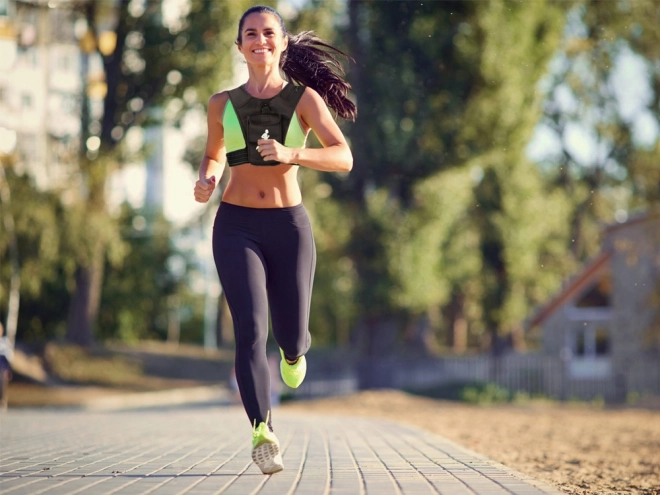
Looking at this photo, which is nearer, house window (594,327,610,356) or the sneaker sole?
the sneaker sole

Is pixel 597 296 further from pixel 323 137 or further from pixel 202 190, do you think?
pixel 202 190

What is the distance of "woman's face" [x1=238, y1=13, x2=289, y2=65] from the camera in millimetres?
6195

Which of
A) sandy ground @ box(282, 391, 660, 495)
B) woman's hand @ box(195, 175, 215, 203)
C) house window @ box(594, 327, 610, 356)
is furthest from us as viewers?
house window @ box(594, 327, 610, 356)

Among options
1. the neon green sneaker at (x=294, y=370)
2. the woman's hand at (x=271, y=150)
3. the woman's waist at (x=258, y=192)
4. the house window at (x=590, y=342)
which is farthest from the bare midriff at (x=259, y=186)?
the house window at (x=590, y=342)

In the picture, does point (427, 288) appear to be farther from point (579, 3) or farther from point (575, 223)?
point (575, 223)

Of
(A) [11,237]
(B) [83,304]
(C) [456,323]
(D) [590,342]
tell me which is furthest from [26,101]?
(D) [590,342]

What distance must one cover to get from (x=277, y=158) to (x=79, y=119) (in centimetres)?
2900

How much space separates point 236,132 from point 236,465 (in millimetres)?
2247

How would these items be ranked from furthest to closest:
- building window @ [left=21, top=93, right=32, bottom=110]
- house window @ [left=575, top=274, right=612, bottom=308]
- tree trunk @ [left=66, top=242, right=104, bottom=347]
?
building window @ [left=21, top=93, right=32, bottom=110]
house window @ [left=575, top=274, right=612, bottom=308]
tree trunk @ [left=66, top=242, right=104, bottom=347]

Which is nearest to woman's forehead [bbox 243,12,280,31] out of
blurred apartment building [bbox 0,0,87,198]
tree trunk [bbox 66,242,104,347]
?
tree trunk [bbox 66,242,104,347]

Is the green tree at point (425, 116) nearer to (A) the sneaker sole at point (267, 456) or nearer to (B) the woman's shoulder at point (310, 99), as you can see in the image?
(B) the woman's shoulder at point (310, 99)

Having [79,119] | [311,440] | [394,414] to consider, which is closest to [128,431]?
[311,440]

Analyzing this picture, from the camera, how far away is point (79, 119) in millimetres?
33625

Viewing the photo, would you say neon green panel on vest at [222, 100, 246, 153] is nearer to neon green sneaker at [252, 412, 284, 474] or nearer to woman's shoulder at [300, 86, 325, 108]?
woman's shoulder at [300, 86, 325, 108]
